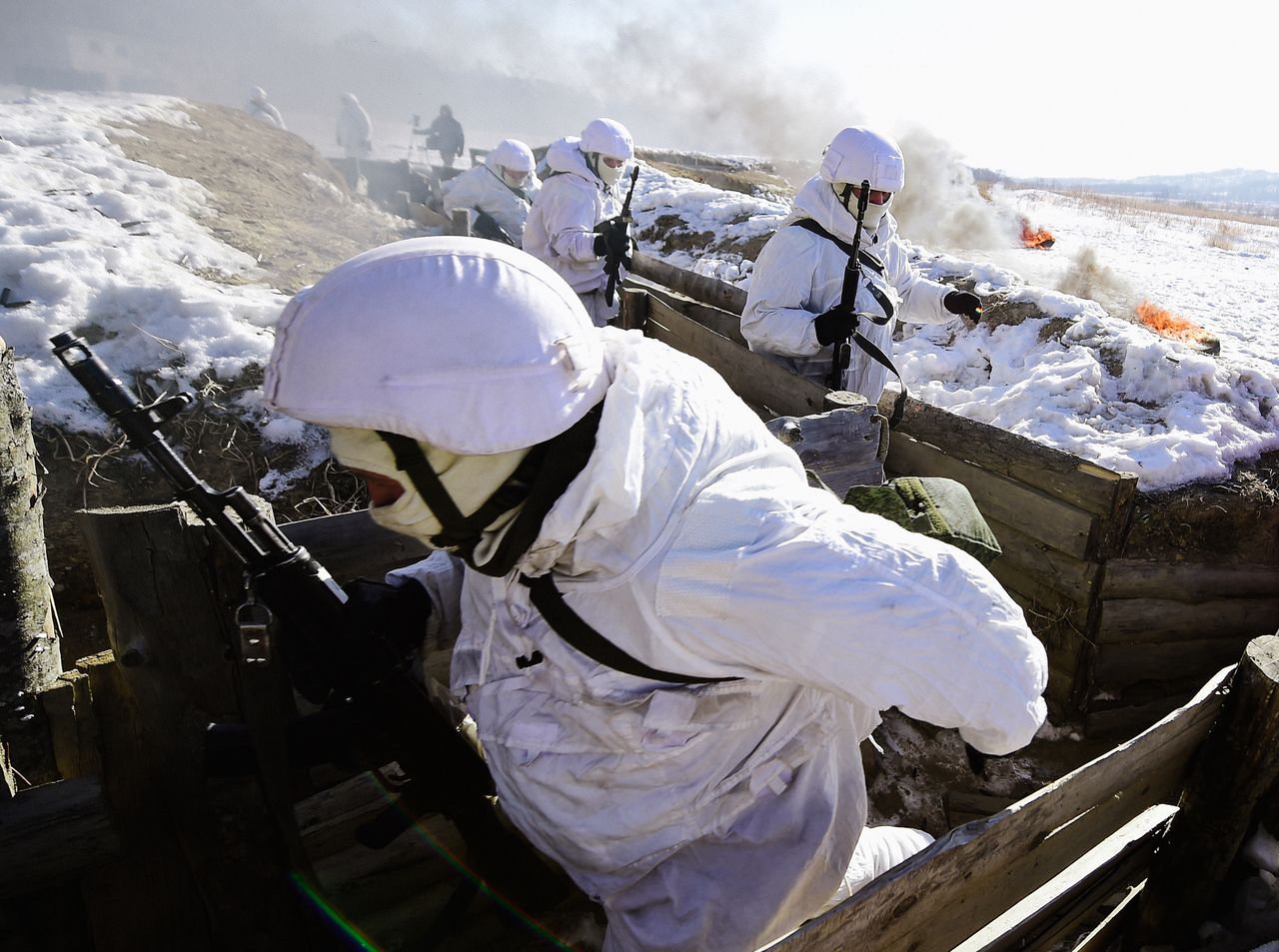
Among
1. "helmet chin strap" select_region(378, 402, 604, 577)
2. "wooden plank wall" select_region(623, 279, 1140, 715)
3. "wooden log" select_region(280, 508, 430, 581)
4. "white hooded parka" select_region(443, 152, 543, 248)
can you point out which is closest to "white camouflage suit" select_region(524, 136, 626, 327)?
"wooden plank wall" select_region(623, 279, 1140, 715)

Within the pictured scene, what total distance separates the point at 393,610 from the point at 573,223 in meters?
5.19

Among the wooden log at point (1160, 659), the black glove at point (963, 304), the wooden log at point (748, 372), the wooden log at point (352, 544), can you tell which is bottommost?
the wooden log at point (1160, 659)

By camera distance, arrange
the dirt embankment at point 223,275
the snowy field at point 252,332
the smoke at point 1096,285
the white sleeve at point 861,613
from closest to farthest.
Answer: the white sleeve at point 861,613 < the dirt embankment at point 223,275 < the snowy field at point 252,332 < the smoke at point 1096,285

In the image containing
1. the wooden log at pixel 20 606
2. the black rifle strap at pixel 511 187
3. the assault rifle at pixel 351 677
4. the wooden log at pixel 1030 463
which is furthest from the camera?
the black rifle strap at pixel 511 187

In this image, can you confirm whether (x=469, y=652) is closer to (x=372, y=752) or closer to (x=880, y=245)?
(x=372, y=752)

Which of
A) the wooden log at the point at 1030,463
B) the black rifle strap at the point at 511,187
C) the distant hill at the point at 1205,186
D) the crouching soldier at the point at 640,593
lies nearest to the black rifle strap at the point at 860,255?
the wooden log at the point at 1030,463

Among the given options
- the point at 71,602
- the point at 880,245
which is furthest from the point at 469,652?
the point at 71,602

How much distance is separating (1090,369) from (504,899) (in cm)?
653

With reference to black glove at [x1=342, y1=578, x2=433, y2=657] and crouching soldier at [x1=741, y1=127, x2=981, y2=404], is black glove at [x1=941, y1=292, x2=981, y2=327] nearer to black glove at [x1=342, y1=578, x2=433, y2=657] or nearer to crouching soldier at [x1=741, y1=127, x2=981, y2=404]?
crouching soldier at [x1=741, y1=127, x2=981, y2=404]

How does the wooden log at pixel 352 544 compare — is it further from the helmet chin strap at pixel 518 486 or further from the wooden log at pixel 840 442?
the wooden log at pixel 840 442

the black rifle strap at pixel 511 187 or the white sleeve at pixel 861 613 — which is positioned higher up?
the black rifle strap at pixel 511 187

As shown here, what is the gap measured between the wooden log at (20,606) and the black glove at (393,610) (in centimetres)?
95

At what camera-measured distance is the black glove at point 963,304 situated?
15.2 feet

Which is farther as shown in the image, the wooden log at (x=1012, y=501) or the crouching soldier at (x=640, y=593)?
the wooden log at (x=1012, y=501)
